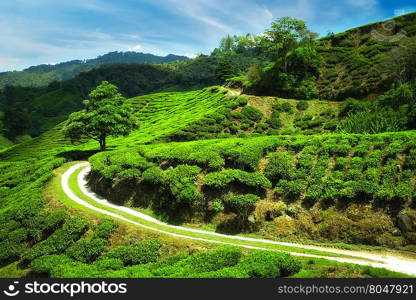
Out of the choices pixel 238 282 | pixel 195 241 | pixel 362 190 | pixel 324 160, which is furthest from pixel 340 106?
pixel 238 282

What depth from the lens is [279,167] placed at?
28.4 meters

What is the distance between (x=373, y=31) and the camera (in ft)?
251

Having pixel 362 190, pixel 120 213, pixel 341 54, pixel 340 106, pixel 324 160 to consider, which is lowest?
pixel 120 213

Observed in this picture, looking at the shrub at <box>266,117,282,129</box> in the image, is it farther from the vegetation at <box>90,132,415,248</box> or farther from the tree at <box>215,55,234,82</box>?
the tree at <box>215,55,234,82</box>

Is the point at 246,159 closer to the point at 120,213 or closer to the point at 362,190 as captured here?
the point at 362,190

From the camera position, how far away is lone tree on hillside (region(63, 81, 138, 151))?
1799 inches

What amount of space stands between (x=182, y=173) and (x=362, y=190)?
1708 centimetres

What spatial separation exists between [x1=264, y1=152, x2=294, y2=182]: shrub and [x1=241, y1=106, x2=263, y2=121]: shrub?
1176 inches

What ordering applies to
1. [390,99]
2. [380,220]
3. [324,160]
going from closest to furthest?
[380,220] < [324,160] < [390,99]

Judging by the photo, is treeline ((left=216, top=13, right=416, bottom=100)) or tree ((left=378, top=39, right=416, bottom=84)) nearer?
tree ((left=378, top=39, right=416, bottom=84))

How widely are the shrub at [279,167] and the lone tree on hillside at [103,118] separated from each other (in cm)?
2805

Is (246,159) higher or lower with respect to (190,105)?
lower

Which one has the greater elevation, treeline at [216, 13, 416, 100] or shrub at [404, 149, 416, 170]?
treeline at [216, 13, 416, 100]

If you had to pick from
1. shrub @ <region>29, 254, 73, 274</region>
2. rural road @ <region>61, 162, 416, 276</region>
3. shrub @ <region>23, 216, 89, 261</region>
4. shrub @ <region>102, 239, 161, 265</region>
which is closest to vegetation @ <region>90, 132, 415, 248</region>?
rural road @ <region>61, 162, 416, 276</region>
